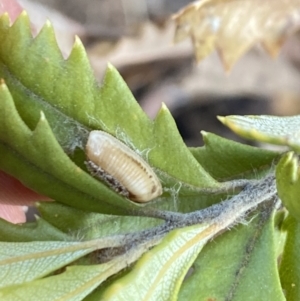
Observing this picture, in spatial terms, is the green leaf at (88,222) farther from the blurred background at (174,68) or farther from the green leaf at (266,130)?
the blurred background at (174,68)

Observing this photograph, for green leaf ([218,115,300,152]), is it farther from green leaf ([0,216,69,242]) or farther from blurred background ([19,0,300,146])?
blurred background ([19,0,300,146])

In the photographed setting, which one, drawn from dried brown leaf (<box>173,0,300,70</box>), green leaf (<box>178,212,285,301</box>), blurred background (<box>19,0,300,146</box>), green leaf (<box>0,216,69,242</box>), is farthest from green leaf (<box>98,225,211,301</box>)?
blurred background (<box>19,0,300,146</box>)

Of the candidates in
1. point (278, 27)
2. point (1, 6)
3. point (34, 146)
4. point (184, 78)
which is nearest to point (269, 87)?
point (184, 78)

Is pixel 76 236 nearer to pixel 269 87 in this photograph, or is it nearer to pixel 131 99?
pixel 131 99

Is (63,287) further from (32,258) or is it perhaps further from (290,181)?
(290,181)

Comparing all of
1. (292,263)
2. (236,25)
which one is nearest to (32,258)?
(292,263)

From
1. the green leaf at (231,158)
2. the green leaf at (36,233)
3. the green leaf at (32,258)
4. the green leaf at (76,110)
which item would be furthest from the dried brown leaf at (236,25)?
the green leaf at (32,258)
